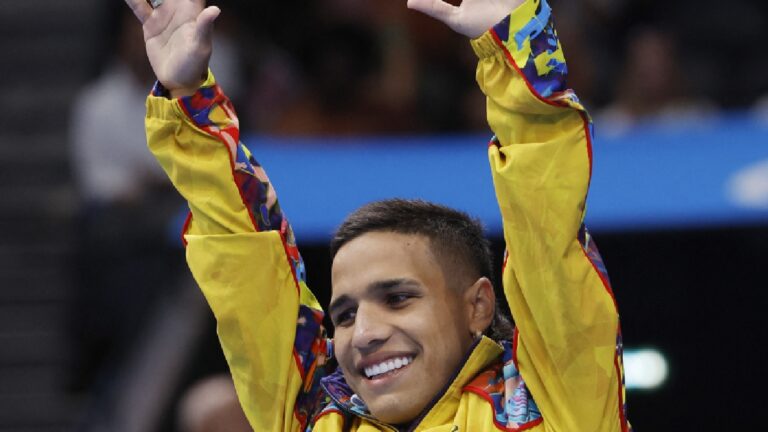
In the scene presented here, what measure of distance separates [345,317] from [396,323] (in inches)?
6.0

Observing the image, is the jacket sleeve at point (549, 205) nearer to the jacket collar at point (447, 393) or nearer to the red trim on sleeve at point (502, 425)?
the red trim on sleeve at point (502, 425)

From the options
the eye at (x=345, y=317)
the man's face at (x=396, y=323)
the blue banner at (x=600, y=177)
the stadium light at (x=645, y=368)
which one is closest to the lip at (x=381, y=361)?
the man's face at (x=396, y=323)

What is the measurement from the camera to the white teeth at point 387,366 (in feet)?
10.6

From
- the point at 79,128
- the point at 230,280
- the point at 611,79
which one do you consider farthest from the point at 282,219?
the point at 611,79

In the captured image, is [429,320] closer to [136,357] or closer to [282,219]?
[282,219]

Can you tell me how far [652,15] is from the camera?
319 inches

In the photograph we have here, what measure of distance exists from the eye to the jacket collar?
0.52 feet

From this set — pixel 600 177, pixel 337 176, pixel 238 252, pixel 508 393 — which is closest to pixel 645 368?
pixel 600 177

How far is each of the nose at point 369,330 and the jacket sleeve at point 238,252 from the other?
23 centimetres

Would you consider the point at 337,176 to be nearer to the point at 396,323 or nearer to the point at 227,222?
the point at 227,222

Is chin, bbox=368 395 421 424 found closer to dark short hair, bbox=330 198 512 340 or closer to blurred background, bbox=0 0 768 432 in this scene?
dark short hair, bbox=330 198 512 340

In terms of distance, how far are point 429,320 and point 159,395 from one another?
2.67 metres

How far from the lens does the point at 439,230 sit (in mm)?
3387

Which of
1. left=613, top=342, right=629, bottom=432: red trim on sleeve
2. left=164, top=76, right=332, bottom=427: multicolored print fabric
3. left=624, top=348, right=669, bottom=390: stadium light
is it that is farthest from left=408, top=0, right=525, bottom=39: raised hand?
left=624, top=348, right=669, bottom=390: stadium light
